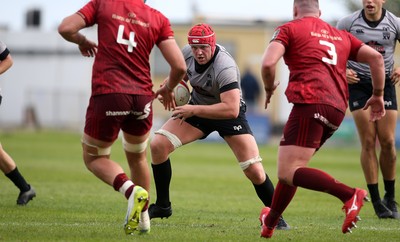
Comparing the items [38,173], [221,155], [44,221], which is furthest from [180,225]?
[221,155]

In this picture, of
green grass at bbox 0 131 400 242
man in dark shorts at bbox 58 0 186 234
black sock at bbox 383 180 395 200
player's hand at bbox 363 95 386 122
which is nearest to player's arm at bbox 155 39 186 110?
man in dark shorts at bbox 58 0 186 234

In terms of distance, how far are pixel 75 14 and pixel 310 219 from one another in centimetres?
396

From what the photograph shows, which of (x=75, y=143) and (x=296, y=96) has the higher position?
(x=296, y=96)

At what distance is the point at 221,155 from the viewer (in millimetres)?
24156

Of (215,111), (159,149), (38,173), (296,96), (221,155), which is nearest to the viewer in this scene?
(296,96)

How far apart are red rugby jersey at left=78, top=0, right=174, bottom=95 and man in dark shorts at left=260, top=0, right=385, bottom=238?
1.15 metres

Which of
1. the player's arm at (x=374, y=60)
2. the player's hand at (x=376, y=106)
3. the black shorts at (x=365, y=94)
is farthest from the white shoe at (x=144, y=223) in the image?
the black shorts at (x=365, y=94)

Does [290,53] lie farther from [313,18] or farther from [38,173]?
[38,173]

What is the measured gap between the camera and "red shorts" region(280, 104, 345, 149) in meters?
8.00

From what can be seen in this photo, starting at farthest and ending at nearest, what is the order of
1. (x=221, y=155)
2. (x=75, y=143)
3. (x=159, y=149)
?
(x=75, y=143) < (x=221, y=155) < (x=159, y=149)

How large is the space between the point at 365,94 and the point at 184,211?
259 cm

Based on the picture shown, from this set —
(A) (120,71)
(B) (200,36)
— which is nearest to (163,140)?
(B) (200,36)

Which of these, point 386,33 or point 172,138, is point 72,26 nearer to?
point 172,138

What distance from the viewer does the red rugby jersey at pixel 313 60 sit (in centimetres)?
802
